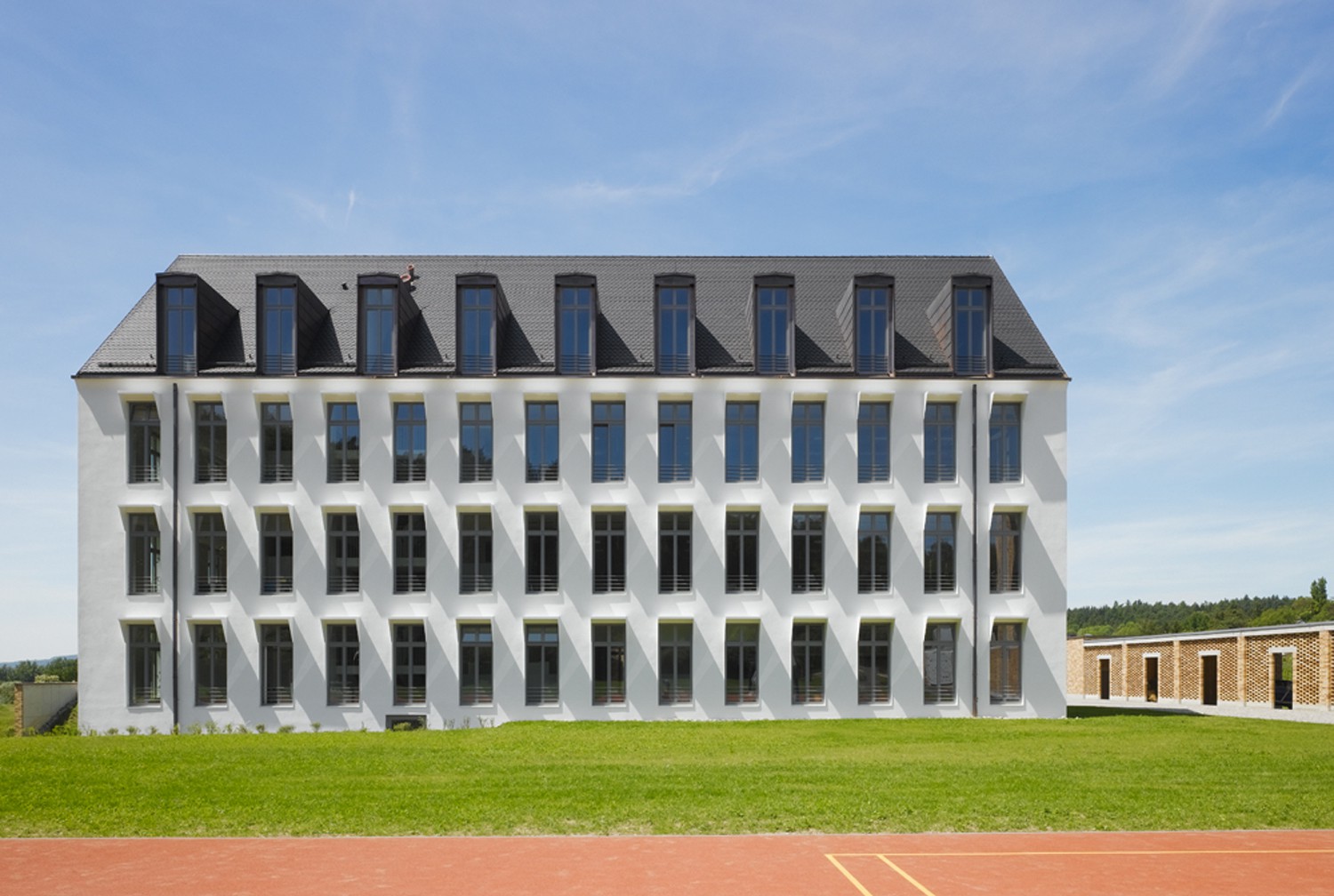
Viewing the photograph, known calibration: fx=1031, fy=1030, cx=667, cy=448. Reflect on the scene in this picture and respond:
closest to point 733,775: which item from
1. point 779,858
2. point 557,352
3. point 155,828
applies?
point 779,858

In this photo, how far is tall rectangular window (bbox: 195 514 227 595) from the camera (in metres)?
30.5

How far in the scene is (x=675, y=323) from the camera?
31.9m

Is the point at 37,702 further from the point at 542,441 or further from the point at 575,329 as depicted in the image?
the point at 575,329

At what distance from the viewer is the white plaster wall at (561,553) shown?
30047 mm

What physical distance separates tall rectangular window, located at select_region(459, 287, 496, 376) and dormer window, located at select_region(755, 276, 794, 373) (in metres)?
8.12

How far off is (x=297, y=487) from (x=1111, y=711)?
27.4 m

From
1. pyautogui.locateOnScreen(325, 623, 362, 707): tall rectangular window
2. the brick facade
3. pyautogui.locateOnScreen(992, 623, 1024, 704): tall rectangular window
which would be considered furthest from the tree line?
pyautogui.locateOnScreen(325, 623, 362, 707): tall rectangular window

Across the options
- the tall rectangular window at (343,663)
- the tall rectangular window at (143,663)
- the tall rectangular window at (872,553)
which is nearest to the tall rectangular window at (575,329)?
the tall rectangular window at (872,553)

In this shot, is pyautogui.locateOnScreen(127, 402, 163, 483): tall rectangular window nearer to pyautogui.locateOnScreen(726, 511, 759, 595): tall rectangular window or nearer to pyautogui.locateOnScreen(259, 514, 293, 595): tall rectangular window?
pyautogui.locateOnScreen(259, 514, 293, 595): tall rectangular window

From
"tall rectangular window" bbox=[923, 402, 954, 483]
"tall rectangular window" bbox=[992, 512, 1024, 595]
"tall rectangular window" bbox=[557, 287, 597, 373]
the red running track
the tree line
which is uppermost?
"tall rectangular window" bbox=[557, 287, 597, 373]

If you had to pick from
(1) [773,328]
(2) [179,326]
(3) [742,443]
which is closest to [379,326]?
(2) [179,326]

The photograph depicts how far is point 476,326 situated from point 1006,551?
17.6 meters

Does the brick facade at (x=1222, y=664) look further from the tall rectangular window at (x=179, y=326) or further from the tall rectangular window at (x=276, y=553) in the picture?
the tall rectangular window at (x=179, y=326)

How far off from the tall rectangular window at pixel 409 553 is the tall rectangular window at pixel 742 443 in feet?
30.7
